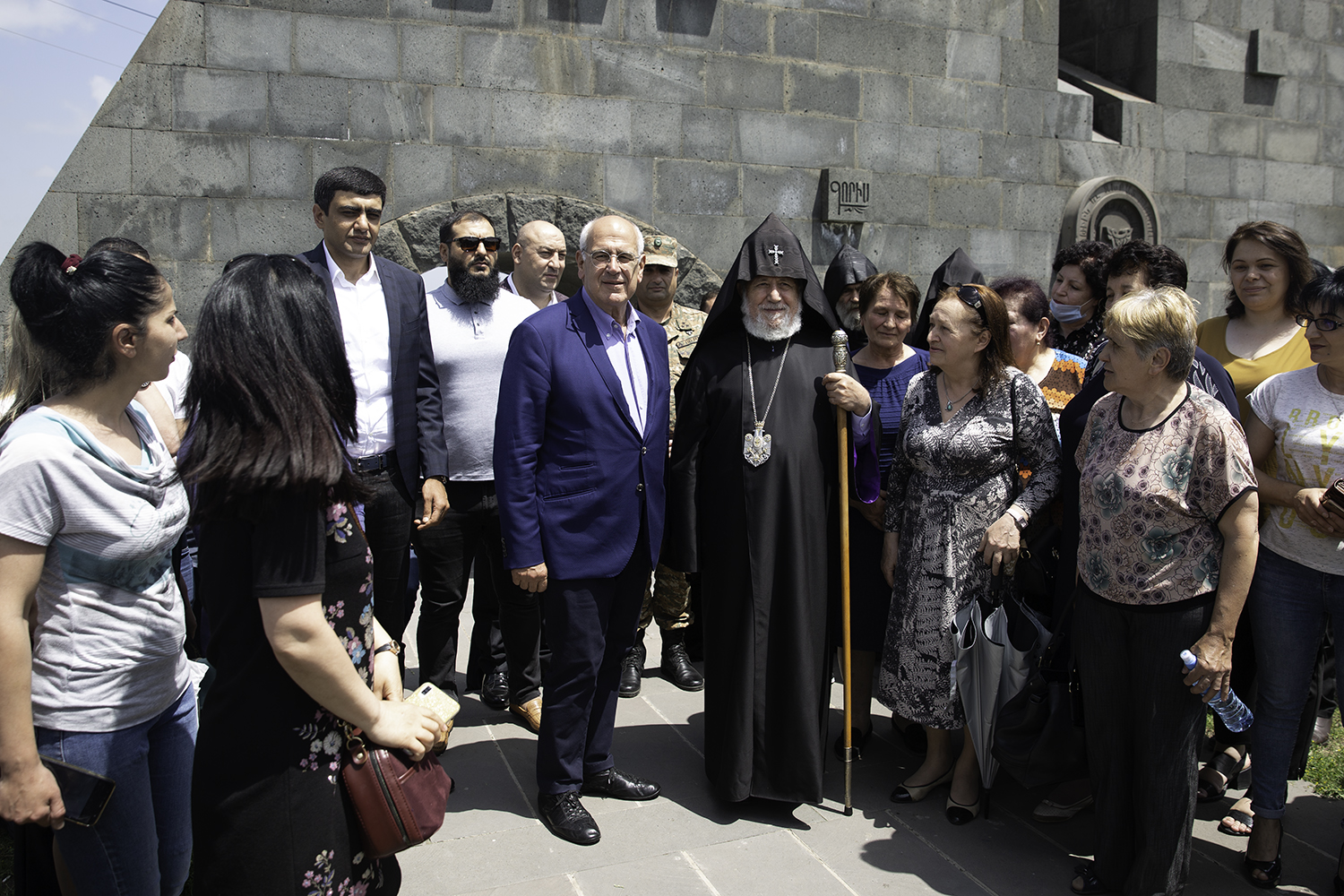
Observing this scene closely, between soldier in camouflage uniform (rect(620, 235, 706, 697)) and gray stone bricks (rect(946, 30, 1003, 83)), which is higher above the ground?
gray stone bricks (rect(946, 30, 1003, 83))

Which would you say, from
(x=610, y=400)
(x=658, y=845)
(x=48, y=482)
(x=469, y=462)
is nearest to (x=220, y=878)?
(x=48, y=482)

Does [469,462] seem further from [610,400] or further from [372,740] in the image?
[372,740]

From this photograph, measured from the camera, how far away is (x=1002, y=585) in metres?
3.40

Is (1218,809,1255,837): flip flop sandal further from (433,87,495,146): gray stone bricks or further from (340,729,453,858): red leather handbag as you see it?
(433,87,495,146): gray stone bricks

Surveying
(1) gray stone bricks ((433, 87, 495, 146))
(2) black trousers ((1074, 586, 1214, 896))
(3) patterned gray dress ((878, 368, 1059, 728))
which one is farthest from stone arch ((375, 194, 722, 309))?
(2) black trousers ((1074, 586, 1214, 896))

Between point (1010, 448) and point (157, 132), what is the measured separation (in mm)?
4979

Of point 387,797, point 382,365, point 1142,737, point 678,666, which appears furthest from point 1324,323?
point 382,365

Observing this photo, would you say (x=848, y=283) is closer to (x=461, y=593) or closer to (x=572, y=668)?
(x=461, y=593)

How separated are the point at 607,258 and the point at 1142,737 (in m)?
2.28

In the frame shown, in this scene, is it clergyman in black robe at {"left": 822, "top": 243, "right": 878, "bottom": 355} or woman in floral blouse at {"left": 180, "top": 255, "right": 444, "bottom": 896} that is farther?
clergyman in black robe at {"left": 822, "top": 243, "right": 878, "bottom": 355}

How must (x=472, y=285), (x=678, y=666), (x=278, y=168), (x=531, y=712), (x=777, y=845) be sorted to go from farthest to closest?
(x=278, y=168)
(x=678, y=666)
(x=472, y=285)
(x=531, y=712)
(x=777, y=845)

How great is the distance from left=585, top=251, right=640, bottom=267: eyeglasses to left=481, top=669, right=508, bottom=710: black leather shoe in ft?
6.77

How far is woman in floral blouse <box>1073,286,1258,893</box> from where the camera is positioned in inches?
105

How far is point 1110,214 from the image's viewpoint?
788 centimetres
